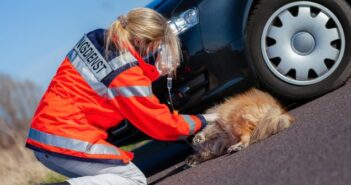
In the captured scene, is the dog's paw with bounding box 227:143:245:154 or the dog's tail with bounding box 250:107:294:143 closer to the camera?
the dog's tail with bounding box 250:107:294:143

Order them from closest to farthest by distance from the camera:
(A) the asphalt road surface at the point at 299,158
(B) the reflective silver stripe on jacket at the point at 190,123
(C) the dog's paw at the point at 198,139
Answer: (A) the asphalt road surface at the point at 299,158, (B) the reflective silver stripe on jacket at the point at 190,123, (C) the dog's paw at the point at 198,139

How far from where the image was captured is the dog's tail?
4.57 meters

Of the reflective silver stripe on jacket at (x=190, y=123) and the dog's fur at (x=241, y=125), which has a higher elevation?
the reflective silver stripe on jacket at (x=190, y=123)

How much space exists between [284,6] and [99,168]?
1952mm

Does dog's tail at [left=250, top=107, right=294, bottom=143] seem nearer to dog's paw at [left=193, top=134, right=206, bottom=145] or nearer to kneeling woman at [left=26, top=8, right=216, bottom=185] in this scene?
dog's paw at [left=193, top=134, right=206, bottom=145]

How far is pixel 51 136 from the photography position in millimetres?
4133

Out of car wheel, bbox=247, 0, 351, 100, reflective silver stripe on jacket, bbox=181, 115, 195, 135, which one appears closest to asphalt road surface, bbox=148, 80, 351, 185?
car wheel, bbox=247, 0, 351, 100

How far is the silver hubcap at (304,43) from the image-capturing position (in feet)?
16.5

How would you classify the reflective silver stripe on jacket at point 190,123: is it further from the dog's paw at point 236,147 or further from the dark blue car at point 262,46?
the dark blue car at point 262,46

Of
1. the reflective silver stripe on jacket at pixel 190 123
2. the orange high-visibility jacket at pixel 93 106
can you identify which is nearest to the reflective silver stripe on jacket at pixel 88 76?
the orange high-visibility jacket at pixel 93 106

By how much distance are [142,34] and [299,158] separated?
125 cm

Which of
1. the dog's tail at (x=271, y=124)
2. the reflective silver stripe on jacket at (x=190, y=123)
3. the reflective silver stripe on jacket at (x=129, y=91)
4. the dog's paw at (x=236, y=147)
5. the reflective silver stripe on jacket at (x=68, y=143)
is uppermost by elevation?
the reflective silver stripe on jacket at (x=129, y=91)

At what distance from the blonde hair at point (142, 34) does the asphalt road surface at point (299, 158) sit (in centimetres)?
79

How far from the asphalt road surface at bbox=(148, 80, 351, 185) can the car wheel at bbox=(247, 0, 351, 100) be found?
0.55 ft
